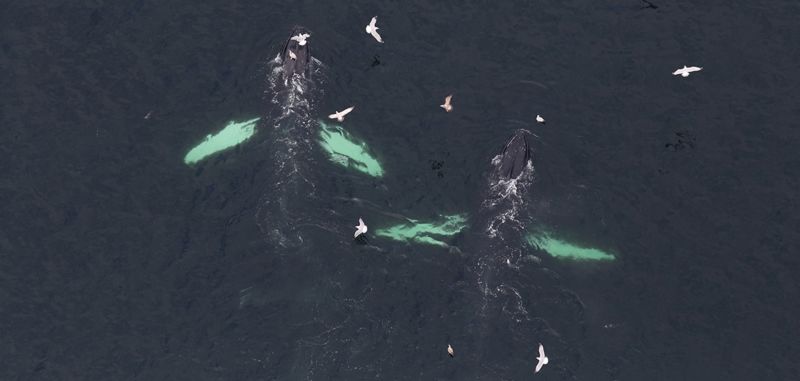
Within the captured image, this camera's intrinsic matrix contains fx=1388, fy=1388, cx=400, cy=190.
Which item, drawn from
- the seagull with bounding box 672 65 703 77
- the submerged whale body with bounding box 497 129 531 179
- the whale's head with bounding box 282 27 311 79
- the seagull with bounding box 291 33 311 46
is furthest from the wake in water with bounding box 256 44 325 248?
the seagull with bounding box 672 65 703 77

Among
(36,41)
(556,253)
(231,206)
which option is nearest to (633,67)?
(556,253)

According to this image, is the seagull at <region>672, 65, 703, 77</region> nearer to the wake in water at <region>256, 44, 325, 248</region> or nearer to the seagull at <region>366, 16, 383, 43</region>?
the seagull at <region>366, 16, 383, 43</region>

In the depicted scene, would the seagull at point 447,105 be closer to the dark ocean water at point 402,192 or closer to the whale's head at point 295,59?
the dark ocean water at point 402,192

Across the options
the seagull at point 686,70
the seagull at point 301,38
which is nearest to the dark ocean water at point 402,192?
the seagull at point 686,70

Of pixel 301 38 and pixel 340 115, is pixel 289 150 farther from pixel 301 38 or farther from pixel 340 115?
pixel 301 38

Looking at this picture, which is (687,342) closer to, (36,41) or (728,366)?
(728,366)
